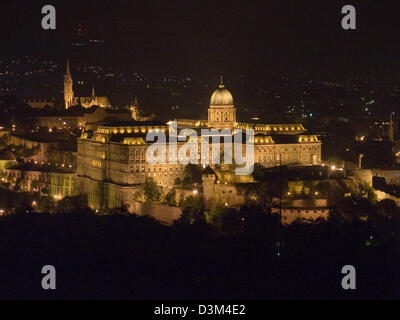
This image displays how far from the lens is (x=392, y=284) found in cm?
4391

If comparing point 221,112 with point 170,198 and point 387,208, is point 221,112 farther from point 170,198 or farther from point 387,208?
point 387,208

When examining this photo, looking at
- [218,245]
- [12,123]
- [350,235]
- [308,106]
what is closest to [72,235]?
[218,245]

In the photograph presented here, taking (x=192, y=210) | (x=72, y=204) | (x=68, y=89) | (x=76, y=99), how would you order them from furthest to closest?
1. (x=68, y=89)
2. (x=76, y=99)
3. (x=72, y=204)
4. (x=192, y=210)

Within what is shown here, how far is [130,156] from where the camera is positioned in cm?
5806

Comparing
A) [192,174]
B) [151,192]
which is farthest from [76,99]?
[151,192]

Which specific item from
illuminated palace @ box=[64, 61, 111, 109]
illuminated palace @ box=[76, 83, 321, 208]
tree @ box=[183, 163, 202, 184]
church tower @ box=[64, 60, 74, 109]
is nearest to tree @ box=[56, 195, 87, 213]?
illuminated palace @ box=[76, 83, 321, 208]

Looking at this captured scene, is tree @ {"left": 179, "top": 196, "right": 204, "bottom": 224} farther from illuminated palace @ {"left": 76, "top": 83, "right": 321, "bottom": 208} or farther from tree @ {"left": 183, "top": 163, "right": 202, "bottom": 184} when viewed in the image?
illuminated palace @ {"left": 76, "top": 83, "right": 321, "bottom": 208}

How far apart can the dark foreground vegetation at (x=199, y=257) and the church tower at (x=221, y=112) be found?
15332 millimetres

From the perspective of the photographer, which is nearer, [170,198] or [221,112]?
[170,198]

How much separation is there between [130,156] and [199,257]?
12.3 meters

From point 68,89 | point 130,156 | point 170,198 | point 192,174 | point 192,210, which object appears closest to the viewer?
point 192,210

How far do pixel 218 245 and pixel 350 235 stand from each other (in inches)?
169

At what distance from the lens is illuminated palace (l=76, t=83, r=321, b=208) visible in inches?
2253

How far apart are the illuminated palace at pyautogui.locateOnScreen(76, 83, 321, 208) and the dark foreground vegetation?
4921 mm
